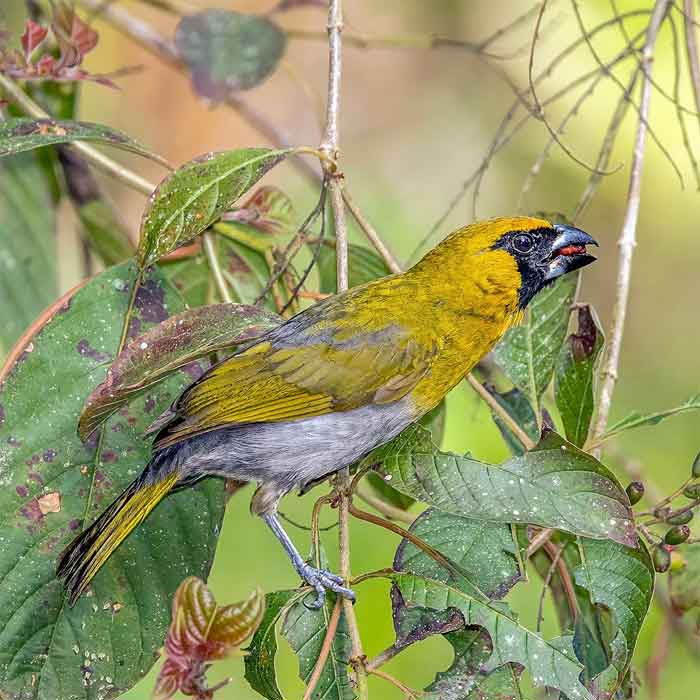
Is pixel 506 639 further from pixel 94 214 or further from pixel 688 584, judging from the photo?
pixel 94 214

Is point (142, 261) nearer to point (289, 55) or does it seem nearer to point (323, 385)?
point (323, 385)

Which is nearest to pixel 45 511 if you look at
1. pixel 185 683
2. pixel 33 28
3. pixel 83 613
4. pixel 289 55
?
pixel 83 613

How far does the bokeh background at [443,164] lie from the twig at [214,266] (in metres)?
1.46

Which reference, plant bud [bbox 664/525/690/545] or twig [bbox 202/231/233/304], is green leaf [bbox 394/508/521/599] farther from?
twig [bbox 202/231/233/304]

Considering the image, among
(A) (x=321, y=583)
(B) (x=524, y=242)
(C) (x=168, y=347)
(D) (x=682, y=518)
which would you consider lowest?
(D) (x=682, y=518)

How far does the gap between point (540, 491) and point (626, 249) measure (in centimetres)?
89

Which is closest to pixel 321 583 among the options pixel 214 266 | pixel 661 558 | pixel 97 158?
pixel 661 558

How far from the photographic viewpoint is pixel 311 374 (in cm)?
271

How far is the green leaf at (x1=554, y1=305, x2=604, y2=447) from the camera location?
2.47 meters

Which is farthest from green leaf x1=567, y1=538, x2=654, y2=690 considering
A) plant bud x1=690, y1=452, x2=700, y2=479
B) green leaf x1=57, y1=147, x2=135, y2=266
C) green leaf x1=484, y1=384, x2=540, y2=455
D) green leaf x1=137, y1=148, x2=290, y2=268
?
green leaf x1=57, y1=147, x2=135, y2=266

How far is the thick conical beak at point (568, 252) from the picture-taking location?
113 inches

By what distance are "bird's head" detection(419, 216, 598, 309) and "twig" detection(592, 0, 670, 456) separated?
16 cm

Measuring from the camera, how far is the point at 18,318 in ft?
12.0

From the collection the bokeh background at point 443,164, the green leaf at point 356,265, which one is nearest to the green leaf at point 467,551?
the green leaf at point 356,265
